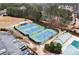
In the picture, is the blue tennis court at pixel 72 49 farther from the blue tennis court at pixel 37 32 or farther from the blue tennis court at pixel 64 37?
the blue tennis court at pixel 37 32

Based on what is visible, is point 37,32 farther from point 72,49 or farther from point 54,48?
point 72,49

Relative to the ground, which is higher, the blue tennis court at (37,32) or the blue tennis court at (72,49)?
the blue tennis court at (37,32)

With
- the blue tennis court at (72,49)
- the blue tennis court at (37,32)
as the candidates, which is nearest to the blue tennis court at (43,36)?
the blue tennis court at (37,32)

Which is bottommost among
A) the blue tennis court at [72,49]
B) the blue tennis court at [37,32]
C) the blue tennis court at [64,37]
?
the blue tennis court at [72,49]

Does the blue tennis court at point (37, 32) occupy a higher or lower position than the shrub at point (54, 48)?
higher

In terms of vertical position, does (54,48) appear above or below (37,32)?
below

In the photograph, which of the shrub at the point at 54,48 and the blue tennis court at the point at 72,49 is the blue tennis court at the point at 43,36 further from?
the blue tennis court at the point at 72,49

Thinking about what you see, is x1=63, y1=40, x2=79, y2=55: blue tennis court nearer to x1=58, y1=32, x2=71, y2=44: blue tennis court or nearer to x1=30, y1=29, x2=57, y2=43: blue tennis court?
x1=58, y1=32, x2=71, y2=44: blue tennis court

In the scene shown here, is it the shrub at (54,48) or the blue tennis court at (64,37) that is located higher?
the blue tennis court at (64,37)

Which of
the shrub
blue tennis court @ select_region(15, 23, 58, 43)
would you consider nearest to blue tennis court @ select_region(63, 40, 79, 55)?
the shrub

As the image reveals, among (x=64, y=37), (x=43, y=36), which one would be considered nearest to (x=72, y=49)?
(x=64, y=37)

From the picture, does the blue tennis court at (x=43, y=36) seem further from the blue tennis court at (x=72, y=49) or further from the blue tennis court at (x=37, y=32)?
the blue tennis court at (x=72, y=49)

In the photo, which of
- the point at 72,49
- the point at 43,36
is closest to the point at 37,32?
the point at 43,36
